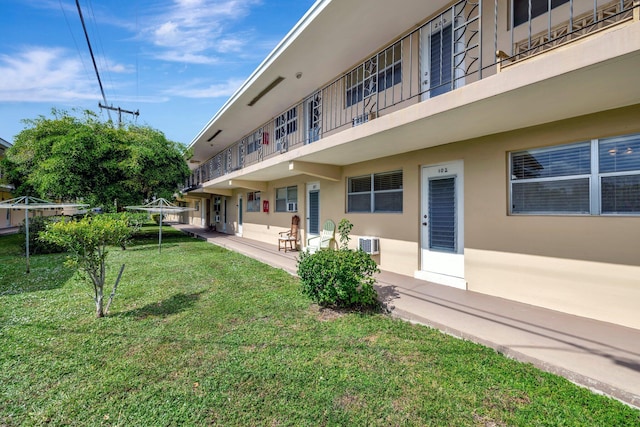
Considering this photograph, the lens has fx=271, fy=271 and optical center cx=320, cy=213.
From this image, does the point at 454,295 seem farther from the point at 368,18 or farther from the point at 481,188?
the point at 368,18

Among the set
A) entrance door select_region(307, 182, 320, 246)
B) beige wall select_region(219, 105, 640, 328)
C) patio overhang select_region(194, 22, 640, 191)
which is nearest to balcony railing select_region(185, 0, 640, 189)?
patio overhang select_region(194, 22, 640, 191)

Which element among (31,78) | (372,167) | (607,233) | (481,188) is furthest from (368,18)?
(31,78)

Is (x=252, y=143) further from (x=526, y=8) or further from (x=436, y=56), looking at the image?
(x=526, y=8)

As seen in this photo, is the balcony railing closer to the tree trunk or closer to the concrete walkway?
the concrete walkway

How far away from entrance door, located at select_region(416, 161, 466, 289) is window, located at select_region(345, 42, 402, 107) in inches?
99.1

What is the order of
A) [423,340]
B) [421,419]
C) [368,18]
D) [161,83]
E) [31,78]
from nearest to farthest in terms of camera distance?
[421,419] → [423,340] → [368,18] → [31,78] → [161,83]

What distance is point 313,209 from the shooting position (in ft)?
31.7

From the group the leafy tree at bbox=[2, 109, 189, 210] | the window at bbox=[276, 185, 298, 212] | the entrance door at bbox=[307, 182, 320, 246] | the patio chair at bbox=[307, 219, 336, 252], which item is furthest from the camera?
the leafy tree at bbox=[2, 109, 189, 210]

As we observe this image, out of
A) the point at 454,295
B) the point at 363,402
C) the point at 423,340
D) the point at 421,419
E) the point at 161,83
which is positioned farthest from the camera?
the point at 161,83

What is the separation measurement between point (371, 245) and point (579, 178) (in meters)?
4.04

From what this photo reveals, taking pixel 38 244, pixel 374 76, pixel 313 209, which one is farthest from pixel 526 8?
Answer: pixel 38 244

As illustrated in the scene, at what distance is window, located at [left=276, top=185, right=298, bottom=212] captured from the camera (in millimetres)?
10742

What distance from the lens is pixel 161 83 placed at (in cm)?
1077

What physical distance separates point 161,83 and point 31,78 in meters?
3.83
